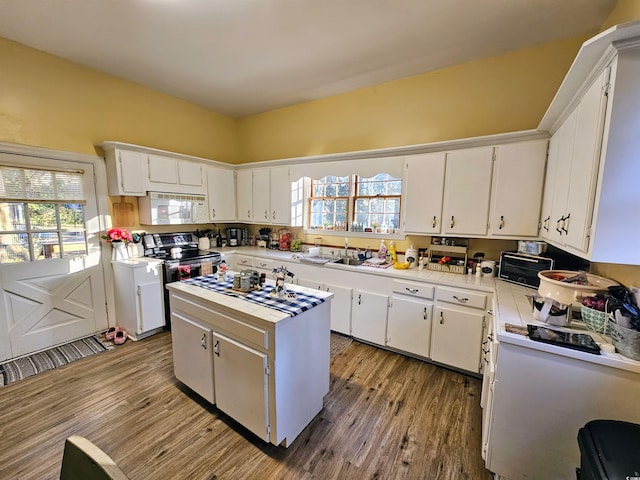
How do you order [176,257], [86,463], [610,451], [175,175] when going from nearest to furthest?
[86,463], [610,451], [176,257], [175,175]

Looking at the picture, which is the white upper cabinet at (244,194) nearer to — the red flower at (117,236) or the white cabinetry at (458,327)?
the red flower at (117,236)

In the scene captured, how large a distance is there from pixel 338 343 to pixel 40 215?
137 inches

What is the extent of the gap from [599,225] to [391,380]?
1945 millimetres

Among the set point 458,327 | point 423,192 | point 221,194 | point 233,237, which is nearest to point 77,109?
point 221,194

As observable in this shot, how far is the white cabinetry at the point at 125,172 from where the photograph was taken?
3049 millimetres

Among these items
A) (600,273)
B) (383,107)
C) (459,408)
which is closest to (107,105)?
(383,107)

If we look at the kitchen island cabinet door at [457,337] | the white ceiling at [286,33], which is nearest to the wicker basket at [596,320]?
the kitchen island cabinet door at [457,337]

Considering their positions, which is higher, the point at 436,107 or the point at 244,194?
the point at 436,107

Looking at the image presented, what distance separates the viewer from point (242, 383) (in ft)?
5.67

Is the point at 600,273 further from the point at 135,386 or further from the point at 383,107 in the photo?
the point at 135,386

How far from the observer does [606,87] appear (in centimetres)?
124

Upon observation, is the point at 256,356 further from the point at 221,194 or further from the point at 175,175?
the point at 221,194

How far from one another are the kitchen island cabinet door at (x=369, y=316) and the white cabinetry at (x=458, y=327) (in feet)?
1.68

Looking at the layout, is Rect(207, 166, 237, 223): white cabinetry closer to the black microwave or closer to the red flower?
the red flower
